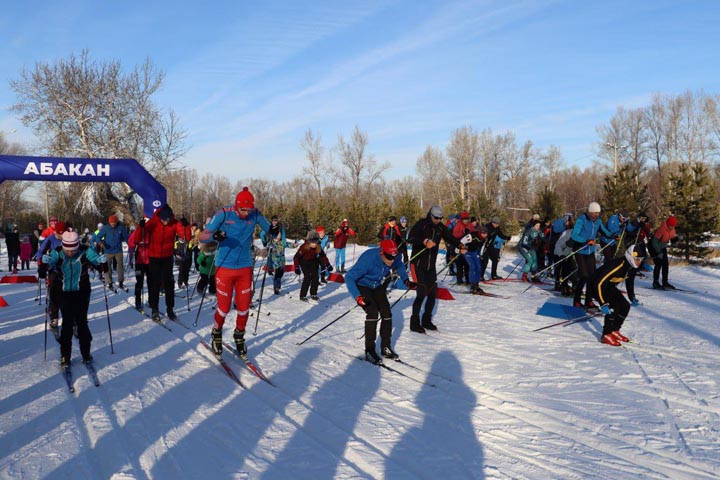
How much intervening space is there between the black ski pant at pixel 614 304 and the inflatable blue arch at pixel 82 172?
38.6 ft

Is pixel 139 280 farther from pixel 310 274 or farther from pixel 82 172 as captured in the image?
pixel 82 172

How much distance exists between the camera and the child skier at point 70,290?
19.1 ft

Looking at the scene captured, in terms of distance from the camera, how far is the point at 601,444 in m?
3.90

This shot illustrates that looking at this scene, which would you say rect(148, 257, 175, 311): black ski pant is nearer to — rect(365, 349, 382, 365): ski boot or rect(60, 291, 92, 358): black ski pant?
rect(60, 291, 92, 358): black ski pant

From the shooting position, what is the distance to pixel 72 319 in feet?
19.2

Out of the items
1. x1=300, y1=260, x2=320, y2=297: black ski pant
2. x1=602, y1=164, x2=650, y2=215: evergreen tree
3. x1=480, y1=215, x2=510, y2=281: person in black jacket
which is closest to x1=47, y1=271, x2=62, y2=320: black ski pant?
x1=300, y1=260, x2=320, y2=297: black ski pant

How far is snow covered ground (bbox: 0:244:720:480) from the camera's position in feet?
11.6

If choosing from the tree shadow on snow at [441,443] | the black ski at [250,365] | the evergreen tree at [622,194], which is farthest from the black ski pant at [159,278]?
the evergreen tree at [622,194]

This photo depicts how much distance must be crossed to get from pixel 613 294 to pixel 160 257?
7.01m

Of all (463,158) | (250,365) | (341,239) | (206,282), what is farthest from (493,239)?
(463,158)

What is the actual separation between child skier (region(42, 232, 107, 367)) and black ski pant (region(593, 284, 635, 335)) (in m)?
6.45

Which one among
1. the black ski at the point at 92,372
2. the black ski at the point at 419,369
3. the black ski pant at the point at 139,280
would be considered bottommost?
the black ski at the point at 419,369

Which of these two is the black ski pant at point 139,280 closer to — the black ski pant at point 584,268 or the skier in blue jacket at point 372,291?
the skier in blue jacket at point 372,291

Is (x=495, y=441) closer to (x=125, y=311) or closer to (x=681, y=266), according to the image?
(x=125, y=311)
